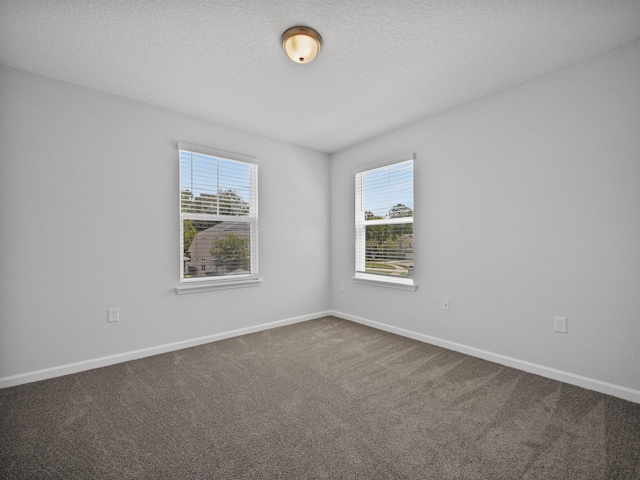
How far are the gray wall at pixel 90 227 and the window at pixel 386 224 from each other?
168cm

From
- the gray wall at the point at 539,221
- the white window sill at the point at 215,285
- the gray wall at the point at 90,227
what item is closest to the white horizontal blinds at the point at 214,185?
the gray wall at the point at 90,227

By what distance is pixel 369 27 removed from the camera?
2.00 metres

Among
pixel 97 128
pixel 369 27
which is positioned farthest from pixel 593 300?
pixel 97 128

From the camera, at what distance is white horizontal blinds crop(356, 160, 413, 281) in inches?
144

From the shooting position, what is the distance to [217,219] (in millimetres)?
3527

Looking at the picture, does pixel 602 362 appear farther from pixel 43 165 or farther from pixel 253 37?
pixel 43 165

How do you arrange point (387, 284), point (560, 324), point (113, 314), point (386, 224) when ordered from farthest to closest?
point (386, 224)
point (387, 284)
point (113, 314)
point (560, 324)

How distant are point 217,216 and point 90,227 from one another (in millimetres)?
1196

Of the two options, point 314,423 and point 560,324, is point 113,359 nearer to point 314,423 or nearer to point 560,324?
point 314,423

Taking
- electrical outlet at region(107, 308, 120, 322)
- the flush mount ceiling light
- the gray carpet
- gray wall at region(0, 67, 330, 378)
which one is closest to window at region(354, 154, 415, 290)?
the gray carpet

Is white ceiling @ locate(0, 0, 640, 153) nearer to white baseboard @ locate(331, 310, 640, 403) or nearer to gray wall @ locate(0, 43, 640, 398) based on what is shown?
gray wall @ locate(0, 43, 640, 398)

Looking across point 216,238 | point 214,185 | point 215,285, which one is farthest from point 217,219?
point 215,285

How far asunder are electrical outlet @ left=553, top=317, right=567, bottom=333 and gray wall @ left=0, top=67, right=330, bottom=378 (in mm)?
3112

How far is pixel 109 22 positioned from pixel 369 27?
5.53 feet
